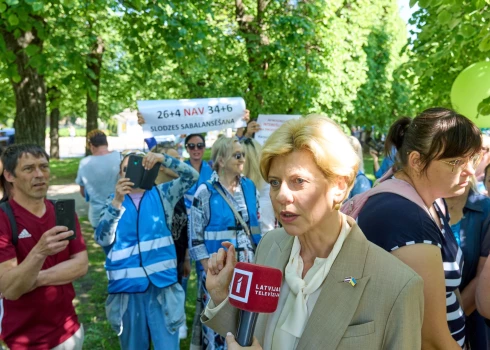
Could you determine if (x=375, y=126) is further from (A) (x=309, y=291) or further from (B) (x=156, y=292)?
(A) (x=309, y=291)

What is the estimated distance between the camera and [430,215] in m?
2.14

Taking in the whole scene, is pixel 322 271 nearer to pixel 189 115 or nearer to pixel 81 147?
pixel 189 115


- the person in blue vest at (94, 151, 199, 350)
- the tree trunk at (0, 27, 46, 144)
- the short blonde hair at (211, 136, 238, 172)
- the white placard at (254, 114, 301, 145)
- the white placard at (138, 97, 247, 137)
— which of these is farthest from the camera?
the tree trunk at (0, 27, 46, 144)

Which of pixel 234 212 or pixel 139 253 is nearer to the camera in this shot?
pixel 139 253

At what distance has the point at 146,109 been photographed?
17.6 ft

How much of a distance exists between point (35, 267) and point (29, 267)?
0.03m

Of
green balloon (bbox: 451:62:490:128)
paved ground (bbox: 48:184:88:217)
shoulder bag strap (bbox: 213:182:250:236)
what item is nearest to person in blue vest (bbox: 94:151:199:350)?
shoulder bag strap (bbox: 213:182:250:236)

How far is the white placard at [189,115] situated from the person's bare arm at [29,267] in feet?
8.23

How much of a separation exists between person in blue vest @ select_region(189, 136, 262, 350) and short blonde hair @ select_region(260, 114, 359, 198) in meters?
2.31

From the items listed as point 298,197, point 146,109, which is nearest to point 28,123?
point 146,109

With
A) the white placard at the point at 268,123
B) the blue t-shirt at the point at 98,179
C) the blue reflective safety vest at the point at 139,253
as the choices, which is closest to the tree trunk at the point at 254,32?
the white placard at the point at 268,123

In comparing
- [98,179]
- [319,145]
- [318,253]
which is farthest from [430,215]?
[98,179]

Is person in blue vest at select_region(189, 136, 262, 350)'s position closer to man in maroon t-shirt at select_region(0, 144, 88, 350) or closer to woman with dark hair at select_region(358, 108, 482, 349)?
man in maroon t-shirt at select_region(0, 144, 88, 350)

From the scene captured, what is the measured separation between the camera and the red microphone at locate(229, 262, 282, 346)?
1.68m
